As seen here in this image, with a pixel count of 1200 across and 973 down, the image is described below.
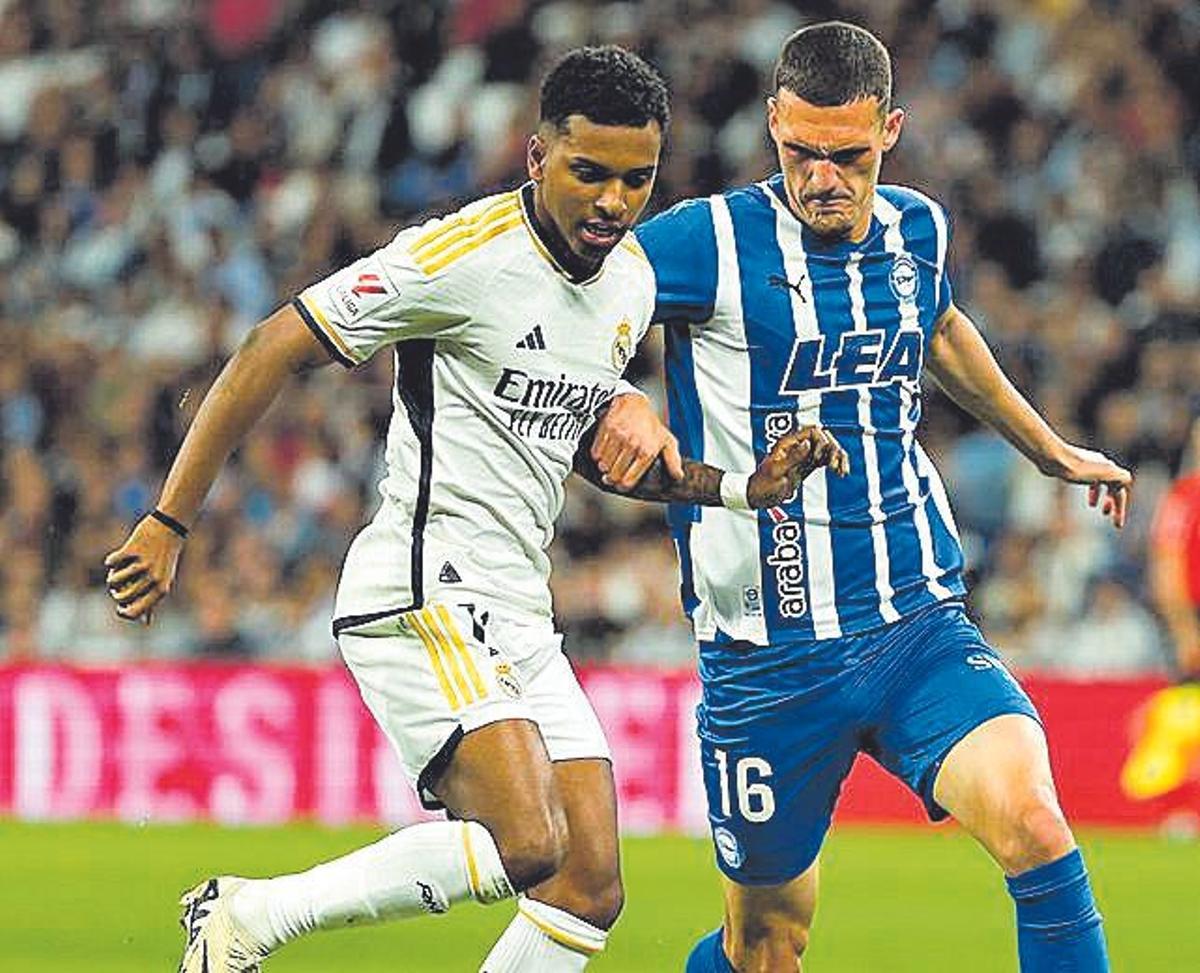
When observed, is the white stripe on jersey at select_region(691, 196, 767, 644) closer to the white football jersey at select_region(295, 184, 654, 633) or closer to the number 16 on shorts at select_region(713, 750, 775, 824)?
the number 16 on shorts at select_region(713, 750, 775, 824)

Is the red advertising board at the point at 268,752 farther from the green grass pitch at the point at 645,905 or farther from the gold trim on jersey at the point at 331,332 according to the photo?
the gold trim on jersey at the point at 331,332

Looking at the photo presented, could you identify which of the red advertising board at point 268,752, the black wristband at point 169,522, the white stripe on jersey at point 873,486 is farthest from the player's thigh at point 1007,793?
the red advertising board at point 268,752

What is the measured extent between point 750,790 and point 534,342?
1.23m

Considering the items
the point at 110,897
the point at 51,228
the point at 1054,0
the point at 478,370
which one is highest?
the point at 1054,0

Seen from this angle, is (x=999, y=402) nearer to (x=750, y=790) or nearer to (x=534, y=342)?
(x=750, y=790)

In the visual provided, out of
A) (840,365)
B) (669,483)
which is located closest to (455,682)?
(669,483)

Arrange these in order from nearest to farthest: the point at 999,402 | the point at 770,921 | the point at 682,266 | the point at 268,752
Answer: the point at 682,266
the point at 770,921
the point at 999,402
the point at 268,752

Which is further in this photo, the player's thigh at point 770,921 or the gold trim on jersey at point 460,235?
the player's thigh at point 770,921

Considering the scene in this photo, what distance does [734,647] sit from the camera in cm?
634

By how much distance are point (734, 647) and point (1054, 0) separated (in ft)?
33.6

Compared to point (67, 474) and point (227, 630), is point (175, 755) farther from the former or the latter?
point (67, 474)

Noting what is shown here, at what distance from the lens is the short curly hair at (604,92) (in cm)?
563

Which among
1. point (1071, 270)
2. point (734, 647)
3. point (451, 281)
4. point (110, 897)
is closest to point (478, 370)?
point (451, 281)

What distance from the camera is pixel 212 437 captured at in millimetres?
5559
